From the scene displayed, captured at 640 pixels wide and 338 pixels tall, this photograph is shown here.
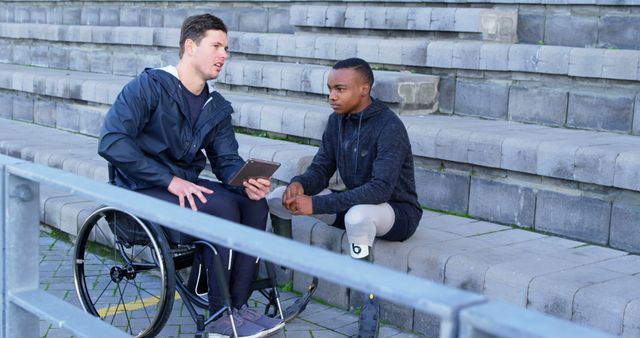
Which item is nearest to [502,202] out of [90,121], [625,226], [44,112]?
[625,226]

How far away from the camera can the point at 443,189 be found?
5.59 m

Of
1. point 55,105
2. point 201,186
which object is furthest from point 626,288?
point 55,105

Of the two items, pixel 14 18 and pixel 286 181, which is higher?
pixel 14 18

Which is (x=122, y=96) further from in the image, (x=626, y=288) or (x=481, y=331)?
(x=481, y=331)

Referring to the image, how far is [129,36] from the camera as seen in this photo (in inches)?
392

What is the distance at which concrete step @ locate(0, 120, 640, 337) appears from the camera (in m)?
3.86

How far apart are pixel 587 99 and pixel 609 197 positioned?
1.08 meters

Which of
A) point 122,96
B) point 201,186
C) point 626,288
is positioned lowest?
point 626,288

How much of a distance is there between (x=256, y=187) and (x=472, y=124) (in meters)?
2.13

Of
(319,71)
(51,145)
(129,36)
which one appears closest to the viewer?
(319,71)

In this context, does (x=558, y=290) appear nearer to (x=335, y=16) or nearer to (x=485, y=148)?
(x=485, y=148)

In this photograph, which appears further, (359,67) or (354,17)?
(354,17)

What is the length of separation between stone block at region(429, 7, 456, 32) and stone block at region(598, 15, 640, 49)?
3.57 ft

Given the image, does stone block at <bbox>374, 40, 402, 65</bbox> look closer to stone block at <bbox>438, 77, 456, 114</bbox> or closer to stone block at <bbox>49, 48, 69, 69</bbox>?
stone block at <bbox>438, 77, 456, 114</bbox>
